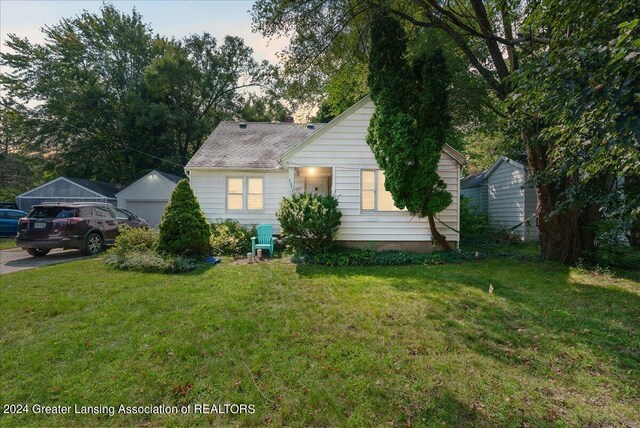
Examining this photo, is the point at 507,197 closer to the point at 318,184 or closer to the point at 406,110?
the point at 406,110

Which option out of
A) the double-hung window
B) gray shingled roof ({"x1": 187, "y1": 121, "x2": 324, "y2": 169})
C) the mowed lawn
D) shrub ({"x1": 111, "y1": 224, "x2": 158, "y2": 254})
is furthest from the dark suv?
the double-hung window

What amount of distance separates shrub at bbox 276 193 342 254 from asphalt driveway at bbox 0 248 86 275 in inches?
263

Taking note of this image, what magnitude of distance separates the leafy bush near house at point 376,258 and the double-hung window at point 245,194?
140 inches

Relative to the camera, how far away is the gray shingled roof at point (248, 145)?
11.2 metres

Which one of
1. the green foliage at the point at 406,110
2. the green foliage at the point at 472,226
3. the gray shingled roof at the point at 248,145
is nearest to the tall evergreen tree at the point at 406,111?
the green foliage at the point at 406,110

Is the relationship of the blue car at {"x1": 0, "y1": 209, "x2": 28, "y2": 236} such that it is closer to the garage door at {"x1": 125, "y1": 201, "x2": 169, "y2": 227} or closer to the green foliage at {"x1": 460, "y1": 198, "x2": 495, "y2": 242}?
the garage door at {"x1": 125, "y1": 201, "x2": 169, "y2": 227}

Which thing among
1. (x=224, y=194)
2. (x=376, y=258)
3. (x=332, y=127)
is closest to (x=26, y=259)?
(x=224, y=194)

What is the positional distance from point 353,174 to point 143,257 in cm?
651

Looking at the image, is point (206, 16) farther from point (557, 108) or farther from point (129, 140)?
point (129, 140)

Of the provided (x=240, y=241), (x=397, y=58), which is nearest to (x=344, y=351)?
(x=240, y=241)

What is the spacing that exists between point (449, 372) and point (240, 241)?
7.89m

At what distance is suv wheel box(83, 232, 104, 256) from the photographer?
975cm

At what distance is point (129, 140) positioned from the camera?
2634cm

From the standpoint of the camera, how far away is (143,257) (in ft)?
24.8
